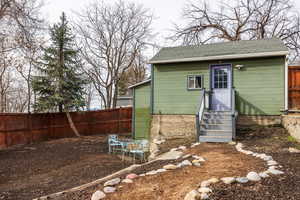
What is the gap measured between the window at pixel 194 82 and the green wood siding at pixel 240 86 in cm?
17

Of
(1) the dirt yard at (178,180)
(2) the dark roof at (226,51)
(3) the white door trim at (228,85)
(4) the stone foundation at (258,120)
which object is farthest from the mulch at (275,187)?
(2) the dark roof at (226,51)

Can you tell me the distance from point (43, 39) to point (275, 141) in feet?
47.0

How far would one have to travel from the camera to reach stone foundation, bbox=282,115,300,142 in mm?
6329

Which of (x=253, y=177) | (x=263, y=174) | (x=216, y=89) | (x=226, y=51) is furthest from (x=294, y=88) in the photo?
(x=253, y=177)

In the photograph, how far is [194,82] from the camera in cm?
920

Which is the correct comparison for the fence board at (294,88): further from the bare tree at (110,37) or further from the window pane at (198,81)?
the bare tree at (110,37)

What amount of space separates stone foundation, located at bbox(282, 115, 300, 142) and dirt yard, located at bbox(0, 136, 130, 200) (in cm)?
513

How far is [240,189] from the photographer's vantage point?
2.92 metres

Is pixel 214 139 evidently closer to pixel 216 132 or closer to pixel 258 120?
pixel 216 132

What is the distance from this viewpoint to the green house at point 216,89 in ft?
26.1

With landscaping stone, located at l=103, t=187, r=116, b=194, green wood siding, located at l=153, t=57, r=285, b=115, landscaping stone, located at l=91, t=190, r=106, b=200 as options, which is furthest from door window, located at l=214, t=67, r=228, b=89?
landscaping stone, located at l=91, t=190, r=106, b=200

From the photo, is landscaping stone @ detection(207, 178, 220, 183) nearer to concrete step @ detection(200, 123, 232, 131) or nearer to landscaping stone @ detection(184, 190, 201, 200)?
landscaping stone @ detection(184, 190, 201, 200)

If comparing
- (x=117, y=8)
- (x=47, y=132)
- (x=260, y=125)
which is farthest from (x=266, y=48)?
(x=117, y=8)

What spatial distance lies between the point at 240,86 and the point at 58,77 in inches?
350
